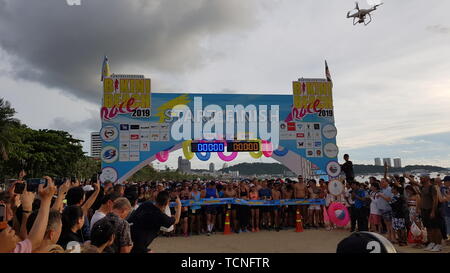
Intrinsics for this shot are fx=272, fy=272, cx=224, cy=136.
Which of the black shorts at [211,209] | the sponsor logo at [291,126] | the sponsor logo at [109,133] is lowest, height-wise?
the black shorts at [211,209]

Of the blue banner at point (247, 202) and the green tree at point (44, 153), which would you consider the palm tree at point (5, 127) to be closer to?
the green tree at point (44, 153)

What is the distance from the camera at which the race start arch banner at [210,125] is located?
505 inches

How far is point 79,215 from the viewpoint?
309 centimetres

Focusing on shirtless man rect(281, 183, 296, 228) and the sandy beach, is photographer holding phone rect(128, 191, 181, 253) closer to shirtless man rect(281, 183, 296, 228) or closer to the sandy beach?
the sandy beach

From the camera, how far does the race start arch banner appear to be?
12.8 meters

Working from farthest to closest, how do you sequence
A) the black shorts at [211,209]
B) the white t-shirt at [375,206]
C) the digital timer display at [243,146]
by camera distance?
the digital timer display at [243,146]
the black shorts at [211,209]
the white t-shirt at [375,206]

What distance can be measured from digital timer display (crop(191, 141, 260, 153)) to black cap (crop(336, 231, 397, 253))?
37.4 feet

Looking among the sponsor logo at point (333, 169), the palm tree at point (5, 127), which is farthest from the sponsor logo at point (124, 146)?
the palm tree at point (5, 127)

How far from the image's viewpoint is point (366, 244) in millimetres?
1654

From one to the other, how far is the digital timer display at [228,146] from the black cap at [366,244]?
11415mm

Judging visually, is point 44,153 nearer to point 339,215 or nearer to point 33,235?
point 339,215

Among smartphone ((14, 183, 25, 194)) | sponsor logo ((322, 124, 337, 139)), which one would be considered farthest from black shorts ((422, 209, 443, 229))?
smartphone ((14, 183, 25, 194))
